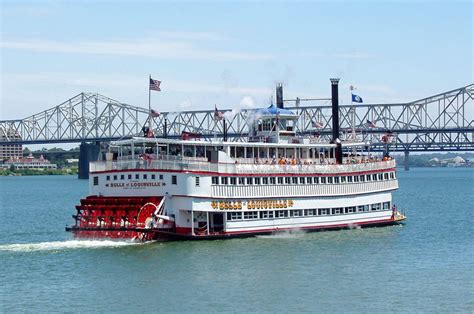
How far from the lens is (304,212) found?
51.2m

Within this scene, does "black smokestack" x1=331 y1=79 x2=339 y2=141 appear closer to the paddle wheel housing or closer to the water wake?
the water wake

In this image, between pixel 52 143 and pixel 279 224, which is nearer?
pixel 279 224

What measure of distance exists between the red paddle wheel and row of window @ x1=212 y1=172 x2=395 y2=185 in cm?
349

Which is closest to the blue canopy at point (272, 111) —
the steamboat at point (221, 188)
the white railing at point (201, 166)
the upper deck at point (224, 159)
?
the steamboat at point (221, 188)

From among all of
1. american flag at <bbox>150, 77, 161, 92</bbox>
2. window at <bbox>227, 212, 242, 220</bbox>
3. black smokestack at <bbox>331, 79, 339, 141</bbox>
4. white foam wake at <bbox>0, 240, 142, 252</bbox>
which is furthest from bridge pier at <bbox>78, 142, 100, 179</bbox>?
white foam wake at <bbox>0, 240, 142, 252</bbox>

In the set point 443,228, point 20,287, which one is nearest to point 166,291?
point 20,287

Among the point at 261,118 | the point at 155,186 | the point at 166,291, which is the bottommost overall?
the point at 166,291

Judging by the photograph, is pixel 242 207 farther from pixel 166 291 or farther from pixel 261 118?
pixel 166 291

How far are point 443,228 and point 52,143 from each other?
132 meters

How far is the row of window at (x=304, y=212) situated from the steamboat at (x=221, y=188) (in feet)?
0.17

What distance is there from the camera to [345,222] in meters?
53.7

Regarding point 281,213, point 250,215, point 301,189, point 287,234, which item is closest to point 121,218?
point 250,215

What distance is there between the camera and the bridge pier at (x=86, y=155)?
165500mm

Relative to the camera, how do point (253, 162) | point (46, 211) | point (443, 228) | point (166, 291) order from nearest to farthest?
point (166, 291) < point (253, 162) < point (443, 228) < point (46, 211)
